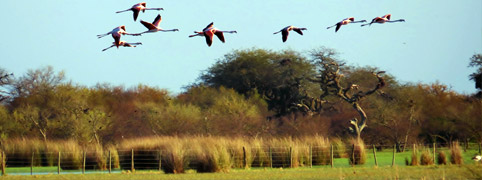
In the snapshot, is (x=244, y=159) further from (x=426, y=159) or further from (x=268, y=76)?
(x=268, y=76)

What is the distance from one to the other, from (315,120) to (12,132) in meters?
19.5

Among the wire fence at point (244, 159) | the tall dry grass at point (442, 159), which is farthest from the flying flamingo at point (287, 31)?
the tall dry grass at point (442, 159)

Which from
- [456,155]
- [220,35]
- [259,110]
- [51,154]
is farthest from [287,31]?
[259,110]

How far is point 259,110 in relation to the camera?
58031 mm

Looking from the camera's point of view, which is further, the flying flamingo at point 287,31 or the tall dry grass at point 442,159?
the tall dry grass at point 442,159

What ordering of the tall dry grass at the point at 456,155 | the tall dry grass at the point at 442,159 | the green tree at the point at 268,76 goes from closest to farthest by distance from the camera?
the tall dry grass at the point at 456,155, the tall dry grass at the point at 442,159, the green tree at the point at 268,76

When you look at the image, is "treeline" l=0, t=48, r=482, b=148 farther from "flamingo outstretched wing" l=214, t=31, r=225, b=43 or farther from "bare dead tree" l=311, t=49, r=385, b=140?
"flamingo outstretched wing" l=214, t=31, r=225, b=43

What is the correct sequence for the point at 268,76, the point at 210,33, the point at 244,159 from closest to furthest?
the point at 210,33, the point at 244,159, the point at 268,76

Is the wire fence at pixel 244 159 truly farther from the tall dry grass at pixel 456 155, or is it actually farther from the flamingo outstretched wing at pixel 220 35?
the flamingo outstretched wing at pixel 220 35

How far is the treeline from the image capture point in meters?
47.9

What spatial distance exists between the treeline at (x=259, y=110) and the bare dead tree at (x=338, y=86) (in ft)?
0.35

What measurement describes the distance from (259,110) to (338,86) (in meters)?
8.86

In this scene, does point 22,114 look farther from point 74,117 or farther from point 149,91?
point 149,91

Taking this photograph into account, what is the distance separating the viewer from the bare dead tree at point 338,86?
156 feet
